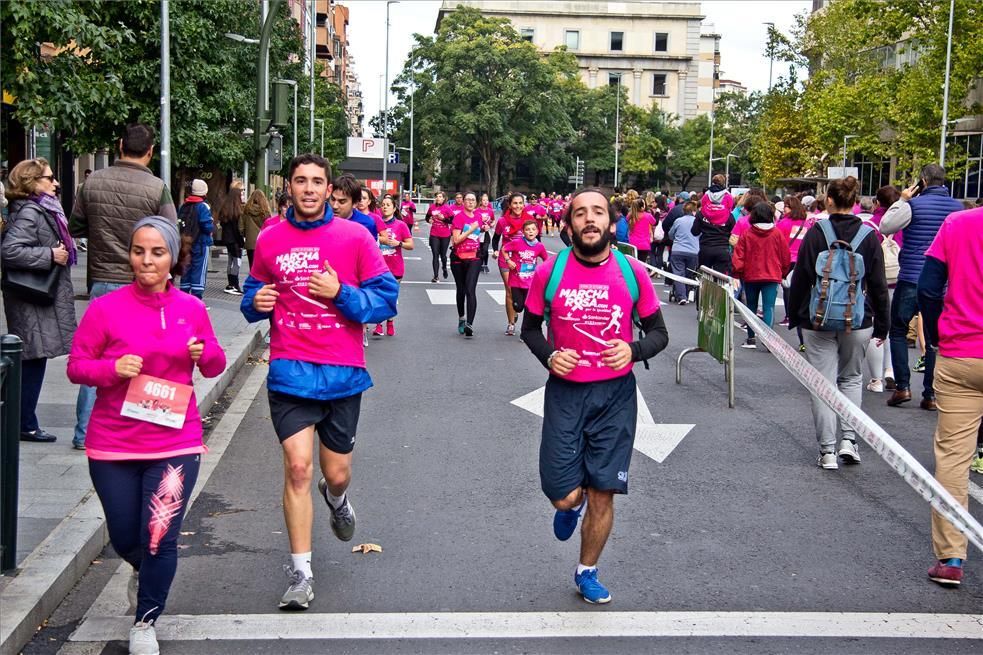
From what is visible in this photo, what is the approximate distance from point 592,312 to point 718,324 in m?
6.45

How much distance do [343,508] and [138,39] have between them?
18339 millimetres

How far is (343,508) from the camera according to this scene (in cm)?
611

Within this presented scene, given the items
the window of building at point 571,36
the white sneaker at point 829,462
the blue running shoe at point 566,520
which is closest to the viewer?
the blue running shoe at point 566,520

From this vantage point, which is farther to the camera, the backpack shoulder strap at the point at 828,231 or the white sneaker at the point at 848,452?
the white sneaker at the point at 848,452

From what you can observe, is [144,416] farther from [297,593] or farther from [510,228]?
[510,228]

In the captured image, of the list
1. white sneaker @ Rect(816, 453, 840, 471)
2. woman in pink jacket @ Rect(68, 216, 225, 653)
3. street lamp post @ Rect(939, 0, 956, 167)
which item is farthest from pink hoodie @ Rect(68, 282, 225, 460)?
street lamp post @ Rect(939, 0, 956, 167)

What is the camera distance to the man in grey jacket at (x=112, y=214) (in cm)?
810

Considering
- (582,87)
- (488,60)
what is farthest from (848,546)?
(582,87)

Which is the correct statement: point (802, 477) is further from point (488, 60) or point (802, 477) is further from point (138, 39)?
point (488, 60)

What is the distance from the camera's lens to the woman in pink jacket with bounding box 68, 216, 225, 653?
487 cm

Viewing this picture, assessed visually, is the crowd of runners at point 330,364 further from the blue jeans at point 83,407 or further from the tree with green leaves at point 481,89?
the tree with green leaves at point 481,89

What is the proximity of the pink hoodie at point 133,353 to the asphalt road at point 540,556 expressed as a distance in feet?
2.58

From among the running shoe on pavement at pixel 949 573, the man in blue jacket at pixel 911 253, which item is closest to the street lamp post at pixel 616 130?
the man in blue jacket at pixel 911 253

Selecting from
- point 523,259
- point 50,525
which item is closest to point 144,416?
point 50,525
